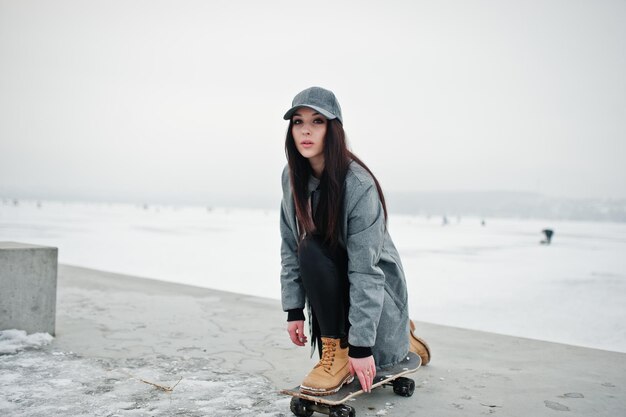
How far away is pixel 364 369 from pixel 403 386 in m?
0.43

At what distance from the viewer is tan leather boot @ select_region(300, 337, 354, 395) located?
171cm

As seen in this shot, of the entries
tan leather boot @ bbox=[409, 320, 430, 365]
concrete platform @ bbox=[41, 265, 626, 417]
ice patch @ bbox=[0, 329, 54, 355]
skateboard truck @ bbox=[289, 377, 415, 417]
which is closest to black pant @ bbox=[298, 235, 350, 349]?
skateboard truck @ bbox=[289, 377, 415, 417]

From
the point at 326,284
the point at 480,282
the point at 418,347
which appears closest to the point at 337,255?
the point at 326,284

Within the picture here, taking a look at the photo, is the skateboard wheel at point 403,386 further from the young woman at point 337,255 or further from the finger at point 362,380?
the finger at point 362,380

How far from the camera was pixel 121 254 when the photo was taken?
8633 millimetres

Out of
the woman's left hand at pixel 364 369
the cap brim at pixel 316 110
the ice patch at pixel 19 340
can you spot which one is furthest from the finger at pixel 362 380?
the ice patch at pixel 19 340

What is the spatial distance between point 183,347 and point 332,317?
1260mm

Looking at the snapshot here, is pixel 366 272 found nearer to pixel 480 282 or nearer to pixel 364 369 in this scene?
pixel 364 369

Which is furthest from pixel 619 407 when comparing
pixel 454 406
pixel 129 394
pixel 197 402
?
pixel 129 394

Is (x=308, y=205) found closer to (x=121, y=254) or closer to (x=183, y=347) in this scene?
(x=183, y=347)

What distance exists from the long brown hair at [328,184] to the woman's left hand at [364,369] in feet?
1.35

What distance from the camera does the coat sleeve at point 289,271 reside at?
1.92 m

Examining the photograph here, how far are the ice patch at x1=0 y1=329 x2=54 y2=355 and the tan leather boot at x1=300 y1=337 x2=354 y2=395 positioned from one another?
63.4 inches

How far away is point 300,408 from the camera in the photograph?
1.74m
